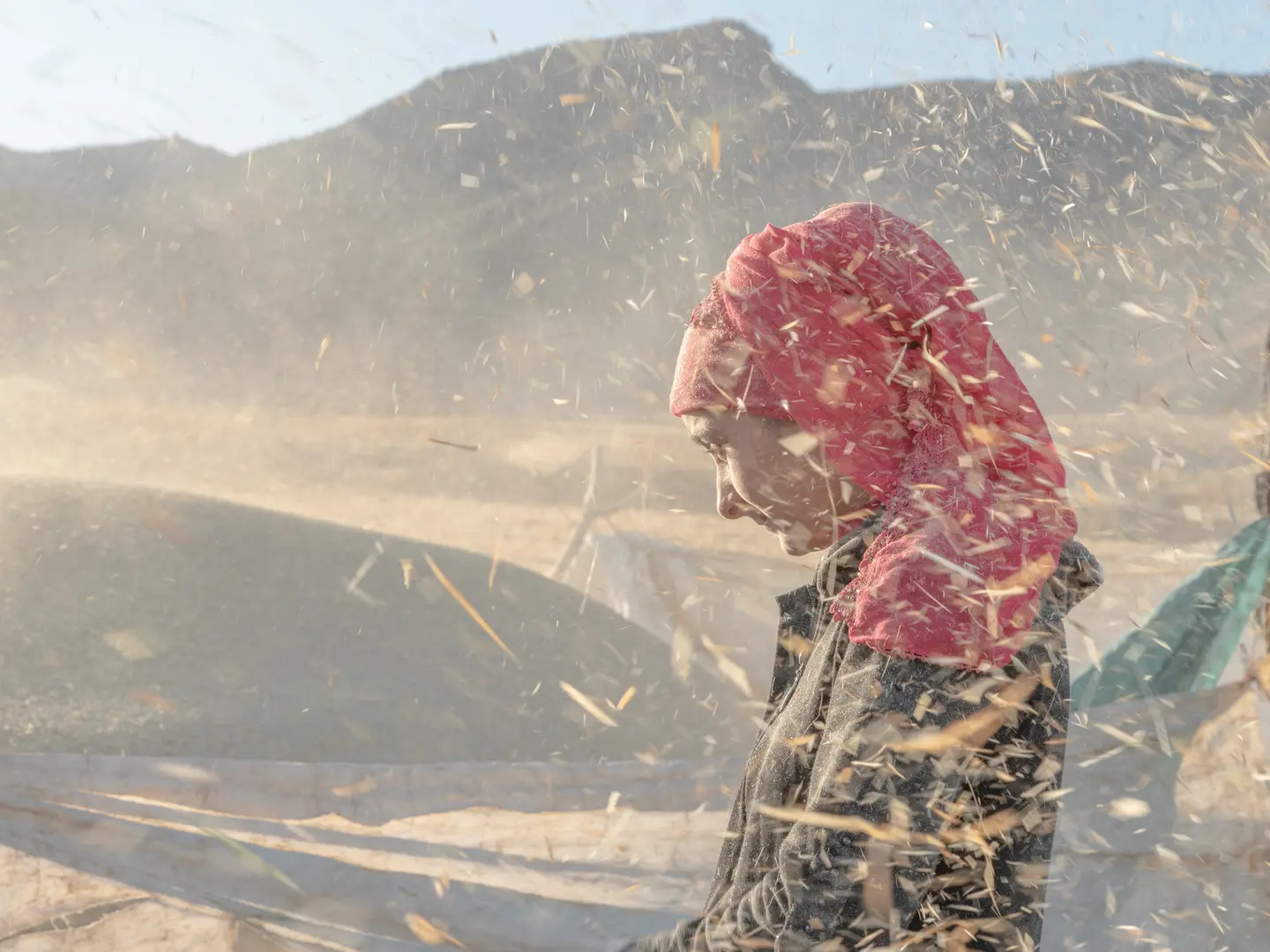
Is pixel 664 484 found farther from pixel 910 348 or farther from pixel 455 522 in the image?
pixel 910 348

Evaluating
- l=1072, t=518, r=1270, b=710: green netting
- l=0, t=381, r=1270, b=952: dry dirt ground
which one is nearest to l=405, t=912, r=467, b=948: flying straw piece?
l=1072, t=518, r=1270, b=710: green netting

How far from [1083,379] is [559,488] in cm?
728

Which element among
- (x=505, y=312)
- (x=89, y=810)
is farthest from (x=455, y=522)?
(x=505, y=312)

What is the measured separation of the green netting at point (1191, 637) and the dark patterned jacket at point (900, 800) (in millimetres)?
2300

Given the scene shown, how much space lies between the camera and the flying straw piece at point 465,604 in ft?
14.3

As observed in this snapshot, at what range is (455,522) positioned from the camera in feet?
30.3

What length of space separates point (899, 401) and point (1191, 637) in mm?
2586

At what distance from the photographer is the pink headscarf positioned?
0.85m

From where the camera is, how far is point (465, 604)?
183 inches

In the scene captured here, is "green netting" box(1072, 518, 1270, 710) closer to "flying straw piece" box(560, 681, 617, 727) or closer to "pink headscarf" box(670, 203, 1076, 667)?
"flying straw piece" box(560, 681, 617, 727)

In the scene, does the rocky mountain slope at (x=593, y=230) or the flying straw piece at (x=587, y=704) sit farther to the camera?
the rocky mountain slope at (x=593, y=230)

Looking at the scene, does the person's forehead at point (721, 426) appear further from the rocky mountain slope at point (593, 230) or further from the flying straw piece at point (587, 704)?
the rocky mountain slope at point (593, 230)

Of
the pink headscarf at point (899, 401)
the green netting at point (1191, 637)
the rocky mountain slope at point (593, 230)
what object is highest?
the pink headscarf at point (899, 401)

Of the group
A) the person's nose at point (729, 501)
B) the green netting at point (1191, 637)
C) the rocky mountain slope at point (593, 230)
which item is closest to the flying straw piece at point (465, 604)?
the green netting at point (1191, 637)
